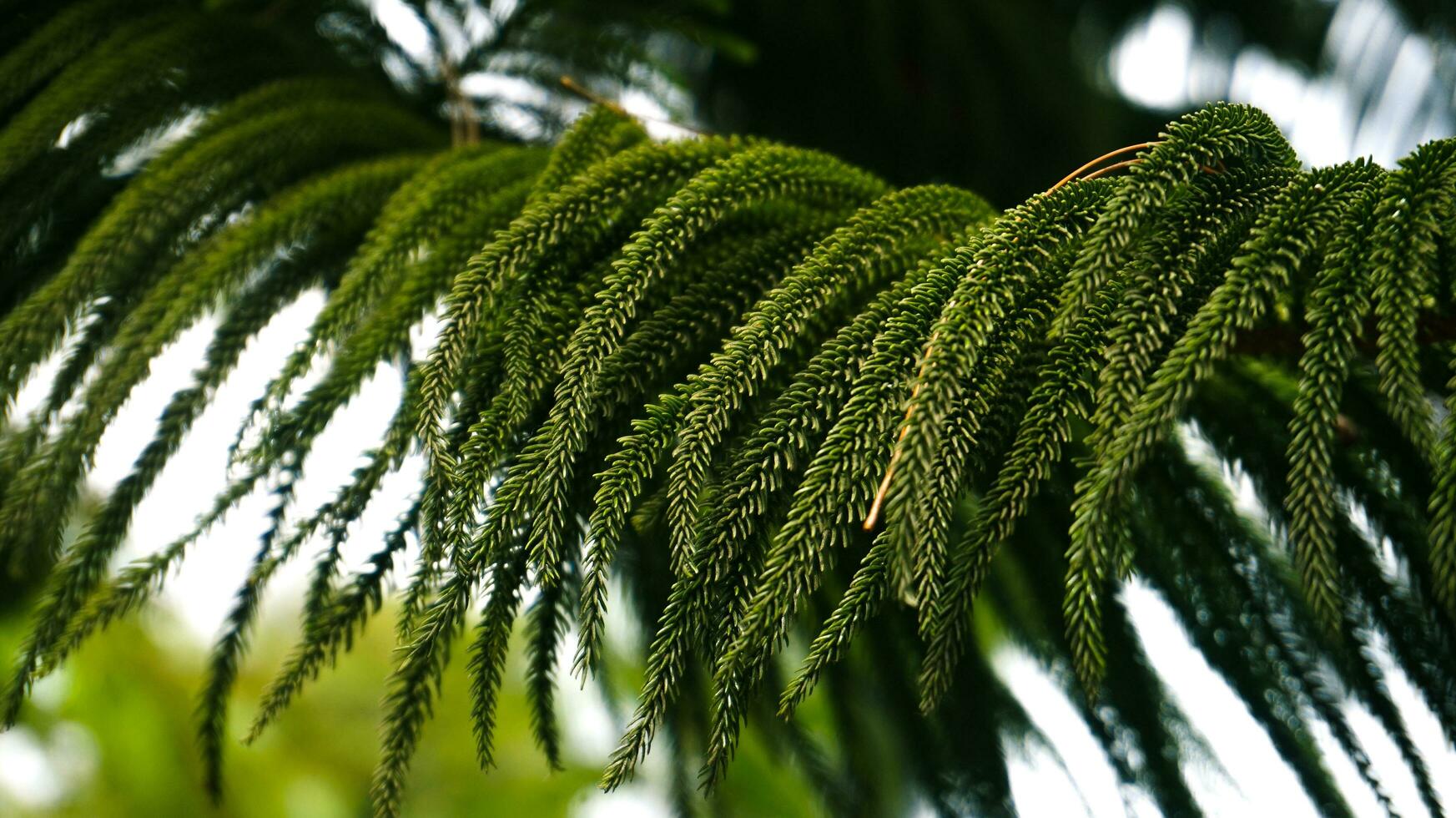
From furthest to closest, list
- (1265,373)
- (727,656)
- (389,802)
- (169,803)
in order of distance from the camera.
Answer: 1. (169,803)
2. (1265,373)
3. (389,802)
4. (727,656)

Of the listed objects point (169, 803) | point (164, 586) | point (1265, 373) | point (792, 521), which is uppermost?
point (1265, 373)

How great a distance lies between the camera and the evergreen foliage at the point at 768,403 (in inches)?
13.5

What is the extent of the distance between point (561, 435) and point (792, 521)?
10 cm

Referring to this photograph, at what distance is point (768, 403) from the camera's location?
43cm

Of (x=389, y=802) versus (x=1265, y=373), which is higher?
(x=1265, y=373)

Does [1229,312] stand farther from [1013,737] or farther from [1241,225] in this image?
[1013,737]

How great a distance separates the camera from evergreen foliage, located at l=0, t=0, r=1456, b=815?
1.13ft

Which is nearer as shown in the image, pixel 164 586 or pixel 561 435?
pixel 561 435

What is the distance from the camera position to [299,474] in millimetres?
515

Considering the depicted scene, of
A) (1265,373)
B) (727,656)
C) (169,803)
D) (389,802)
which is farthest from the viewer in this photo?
(169,803)

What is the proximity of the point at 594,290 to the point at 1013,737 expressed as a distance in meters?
0.39

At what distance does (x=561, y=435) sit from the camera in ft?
1.20

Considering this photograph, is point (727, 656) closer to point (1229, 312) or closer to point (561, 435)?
point (561, 435)

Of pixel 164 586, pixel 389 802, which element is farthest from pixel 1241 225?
pixel 164 586
